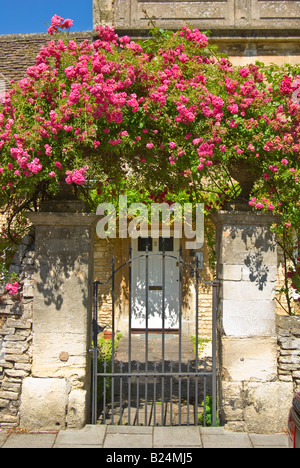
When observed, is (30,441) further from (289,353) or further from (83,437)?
(289,353)

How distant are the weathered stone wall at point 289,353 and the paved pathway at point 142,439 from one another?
0.58m

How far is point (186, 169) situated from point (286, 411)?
2.67 m

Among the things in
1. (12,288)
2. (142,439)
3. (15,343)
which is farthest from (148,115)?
(142,439)

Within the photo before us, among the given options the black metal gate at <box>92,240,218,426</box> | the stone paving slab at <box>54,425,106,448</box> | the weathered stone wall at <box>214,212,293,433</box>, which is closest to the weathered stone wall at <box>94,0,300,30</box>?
the black metal gate at <box>92,240,218,426</box>

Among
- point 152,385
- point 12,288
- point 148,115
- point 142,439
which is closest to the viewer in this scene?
point 148,115

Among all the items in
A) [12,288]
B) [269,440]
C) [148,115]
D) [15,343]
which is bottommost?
[269,440]

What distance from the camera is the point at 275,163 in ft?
13.1

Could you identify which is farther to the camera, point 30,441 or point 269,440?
point 269,440

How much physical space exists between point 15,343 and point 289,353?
2.88 m

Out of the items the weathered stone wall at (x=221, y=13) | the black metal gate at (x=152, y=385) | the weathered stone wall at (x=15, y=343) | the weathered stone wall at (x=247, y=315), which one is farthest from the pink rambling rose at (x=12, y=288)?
the weathered stone wall at (x=221, y=13)

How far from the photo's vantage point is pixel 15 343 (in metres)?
4.42

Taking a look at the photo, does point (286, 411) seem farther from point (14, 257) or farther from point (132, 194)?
point (132, 194)

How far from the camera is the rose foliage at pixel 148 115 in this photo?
3.84 m
